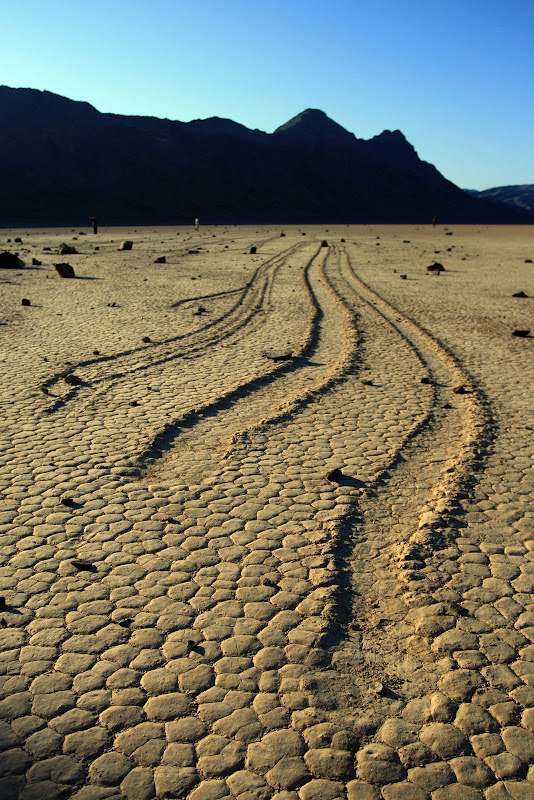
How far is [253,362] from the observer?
8664 mm

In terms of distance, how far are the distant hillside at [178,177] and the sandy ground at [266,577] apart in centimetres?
5650

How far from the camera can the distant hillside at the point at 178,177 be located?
73.2 m

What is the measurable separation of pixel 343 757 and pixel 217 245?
28662mm

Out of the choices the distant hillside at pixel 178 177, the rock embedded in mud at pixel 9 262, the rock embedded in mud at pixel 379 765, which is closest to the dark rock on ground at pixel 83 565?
the rock embedded in mud at pixel 379 765

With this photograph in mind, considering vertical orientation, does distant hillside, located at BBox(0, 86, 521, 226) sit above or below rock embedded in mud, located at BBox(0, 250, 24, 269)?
above

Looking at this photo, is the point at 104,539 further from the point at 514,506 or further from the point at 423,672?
the point at 514,506

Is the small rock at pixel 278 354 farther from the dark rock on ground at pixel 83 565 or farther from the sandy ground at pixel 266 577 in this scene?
the dark rock on ground at pixel 83 565

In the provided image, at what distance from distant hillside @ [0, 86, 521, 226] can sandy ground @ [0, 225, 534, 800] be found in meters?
56.5

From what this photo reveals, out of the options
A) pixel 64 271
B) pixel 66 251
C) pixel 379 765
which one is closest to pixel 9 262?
pixel 64 271

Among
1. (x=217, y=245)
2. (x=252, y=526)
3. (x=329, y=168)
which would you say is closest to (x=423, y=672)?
(x=252, y=526)

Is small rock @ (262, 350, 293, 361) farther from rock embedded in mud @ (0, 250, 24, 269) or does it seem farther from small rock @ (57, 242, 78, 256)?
small rock @ (57, 242, 78, 256)

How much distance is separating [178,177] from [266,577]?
280 feet

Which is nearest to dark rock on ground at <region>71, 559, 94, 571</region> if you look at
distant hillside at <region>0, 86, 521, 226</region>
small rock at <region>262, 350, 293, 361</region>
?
small rock at <region>262, 350, 293, 361</region>

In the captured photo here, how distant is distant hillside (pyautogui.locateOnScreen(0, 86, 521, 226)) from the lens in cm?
7325
